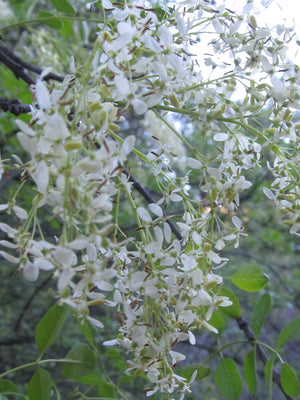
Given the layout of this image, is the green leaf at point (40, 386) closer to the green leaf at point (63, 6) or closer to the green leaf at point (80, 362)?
the green leaf at point (80, 362)

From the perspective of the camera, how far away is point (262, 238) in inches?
87.0

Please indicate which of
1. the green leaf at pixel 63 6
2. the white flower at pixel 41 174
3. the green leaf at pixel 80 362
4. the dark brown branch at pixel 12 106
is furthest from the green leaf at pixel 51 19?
the green leaf at pixel 80 362

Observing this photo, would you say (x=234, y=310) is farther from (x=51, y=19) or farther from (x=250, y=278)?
(x=51, y=19)

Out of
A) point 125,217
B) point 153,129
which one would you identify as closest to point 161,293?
point 125,217

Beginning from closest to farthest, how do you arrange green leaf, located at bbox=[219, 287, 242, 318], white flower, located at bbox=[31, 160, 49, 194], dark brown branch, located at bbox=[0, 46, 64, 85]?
1. white flower, located at bbox=[31, 160, 49, 194]
2. green leaf, located at bbox=[219, 287, 242, 318]
3. dark brown branch, located at bbox=[0, 46, 64, 85]

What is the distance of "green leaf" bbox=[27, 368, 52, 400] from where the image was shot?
1.93 feet

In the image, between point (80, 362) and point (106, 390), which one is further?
point (106, 390)

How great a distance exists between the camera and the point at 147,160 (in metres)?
0.59

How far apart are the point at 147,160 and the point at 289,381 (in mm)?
448

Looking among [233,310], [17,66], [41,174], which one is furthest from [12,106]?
[233,310]

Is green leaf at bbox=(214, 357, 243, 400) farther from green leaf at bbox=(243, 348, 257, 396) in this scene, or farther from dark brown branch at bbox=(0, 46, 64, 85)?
dark brown branch at bbox=(0, 46, 64, 85)

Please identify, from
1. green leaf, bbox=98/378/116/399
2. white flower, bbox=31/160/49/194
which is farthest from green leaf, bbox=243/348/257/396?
white flower, bbox=31/160/49/194

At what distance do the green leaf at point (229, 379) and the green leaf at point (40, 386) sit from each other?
1.02 ft

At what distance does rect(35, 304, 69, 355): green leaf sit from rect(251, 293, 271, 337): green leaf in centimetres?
34
